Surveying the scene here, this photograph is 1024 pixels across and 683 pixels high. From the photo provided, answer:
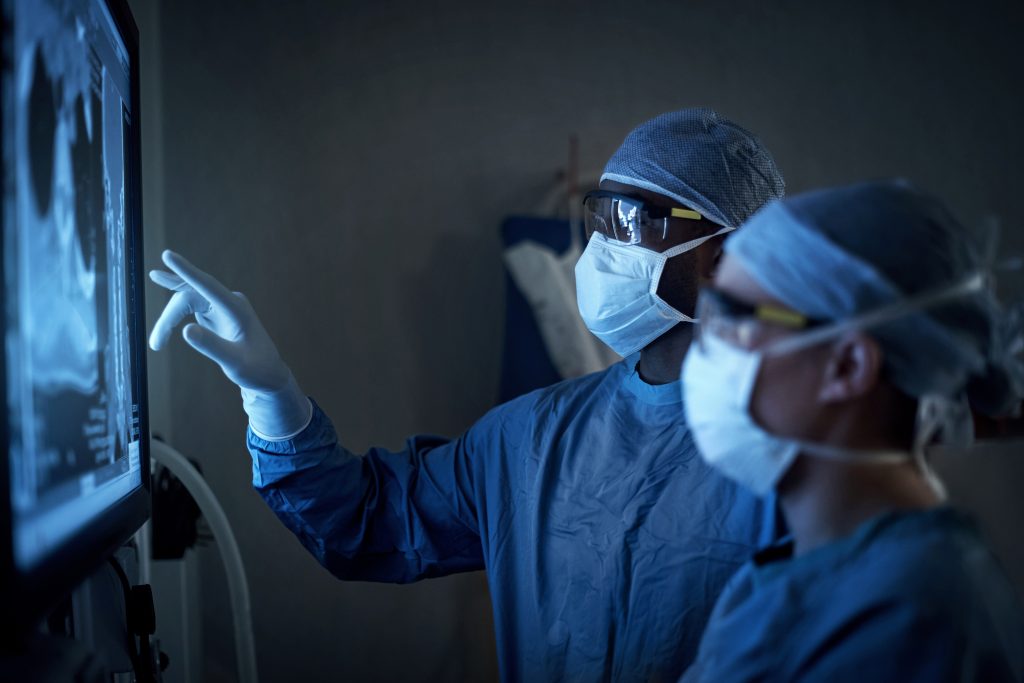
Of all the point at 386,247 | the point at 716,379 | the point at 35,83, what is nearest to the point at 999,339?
the point at 716,379

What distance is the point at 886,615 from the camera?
72cm

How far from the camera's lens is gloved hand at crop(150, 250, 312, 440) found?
110 cm

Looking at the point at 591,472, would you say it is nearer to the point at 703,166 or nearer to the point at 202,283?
the point at 703,166

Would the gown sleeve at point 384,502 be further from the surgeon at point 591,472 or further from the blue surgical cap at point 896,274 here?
the blue surgical cap at point 896,274

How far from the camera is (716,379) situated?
2.82 ft

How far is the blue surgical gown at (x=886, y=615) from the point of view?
701mm

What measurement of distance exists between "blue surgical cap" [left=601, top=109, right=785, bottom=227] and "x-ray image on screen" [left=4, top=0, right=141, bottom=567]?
80cm

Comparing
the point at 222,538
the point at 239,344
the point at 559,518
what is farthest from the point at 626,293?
the point at 222,538

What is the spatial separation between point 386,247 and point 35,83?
1.78 m

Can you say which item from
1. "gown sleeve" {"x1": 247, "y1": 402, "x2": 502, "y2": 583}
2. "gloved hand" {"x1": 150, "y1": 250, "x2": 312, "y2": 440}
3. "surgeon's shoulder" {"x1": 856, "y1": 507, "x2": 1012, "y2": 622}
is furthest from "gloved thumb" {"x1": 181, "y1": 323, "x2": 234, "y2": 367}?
"surgeon's shoulder" {"x1": 856, "y1": 507, "x2": 1012, "y2": 622}

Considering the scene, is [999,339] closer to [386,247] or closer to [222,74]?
[386,247]

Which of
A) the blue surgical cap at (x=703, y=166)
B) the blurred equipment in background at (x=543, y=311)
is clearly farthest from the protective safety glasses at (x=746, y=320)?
the blurred equipment in background at (x=543, y=311)

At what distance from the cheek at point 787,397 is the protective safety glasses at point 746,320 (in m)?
0.03

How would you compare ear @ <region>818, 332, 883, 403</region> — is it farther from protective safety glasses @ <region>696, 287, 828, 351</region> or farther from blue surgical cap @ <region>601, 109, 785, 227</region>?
blue surgical cap @ <region>601, 109, 785, 227</region>
